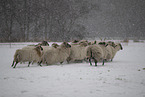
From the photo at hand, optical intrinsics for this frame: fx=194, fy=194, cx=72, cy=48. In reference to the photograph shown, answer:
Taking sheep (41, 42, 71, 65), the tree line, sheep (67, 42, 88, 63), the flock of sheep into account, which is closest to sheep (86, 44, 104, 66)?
the flock of sheep

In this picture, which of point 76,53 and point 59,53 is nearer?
point 59,53

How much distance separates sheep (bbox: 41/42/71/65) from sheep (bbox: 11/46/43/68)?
41cm

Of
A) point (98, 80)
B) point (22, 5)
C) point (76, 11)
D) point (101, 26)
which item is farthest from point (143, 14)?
point (98, 80)

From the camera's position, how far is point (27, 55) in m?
10.4

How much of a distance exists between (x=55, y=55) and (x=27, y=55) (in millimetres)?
1805

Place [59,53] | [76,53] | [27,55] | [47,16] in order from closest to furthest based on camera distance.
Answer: [27,55] → [59,53] → [76,53] → [47,16]

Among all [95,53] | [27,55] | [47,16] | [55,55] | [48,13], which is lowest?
[55,55]

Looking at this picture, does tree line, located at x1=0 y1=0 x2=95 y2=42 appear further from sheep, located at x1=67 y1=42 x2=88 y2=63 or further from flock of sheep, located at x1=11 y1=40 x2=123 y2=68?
flock of sheep, located at x1=11 y1=40 x2=123 y2=68

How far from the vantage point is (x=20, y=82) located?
21.2 feet

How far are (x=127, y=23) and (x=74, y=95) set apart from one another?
91.1 meters

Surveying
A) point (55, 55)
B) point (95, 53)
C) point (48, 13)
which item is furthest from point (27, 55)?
point (48, 13)

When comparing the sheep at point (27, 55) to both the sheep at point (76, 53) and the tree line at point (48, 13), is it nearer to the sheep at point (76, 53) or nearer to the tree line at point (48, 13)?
the sheep at point (76, 53)

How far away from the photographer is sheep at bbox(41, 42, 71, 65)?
11.4 metres

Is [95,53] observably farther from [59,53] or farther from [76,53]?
[76,53]
